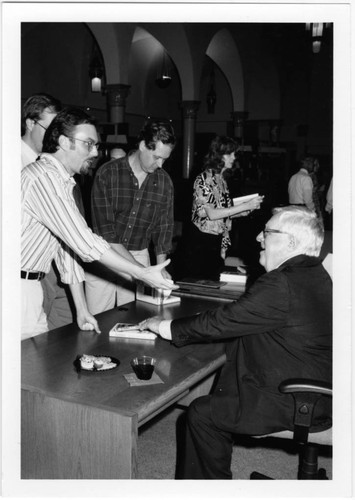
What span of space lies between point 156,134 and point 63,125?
0.93 metres

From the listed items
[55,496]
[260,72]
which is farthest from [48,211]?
[260,72]

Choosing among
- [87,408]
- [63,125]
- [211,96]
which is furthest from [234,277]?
[211,96]

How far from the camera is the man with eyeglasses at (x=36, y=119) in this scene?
9.75 ft

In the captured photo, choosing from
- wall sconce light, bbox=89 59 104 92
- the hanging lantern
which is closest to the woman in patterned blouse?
wall sconce light, bbox=89 59 104 92

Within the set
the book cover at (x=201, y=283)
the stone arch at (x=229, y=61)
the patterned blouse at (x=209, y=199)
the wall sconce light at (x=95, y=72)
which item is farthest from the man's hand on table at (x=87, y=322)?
the stone arch at (x=229, y=61)

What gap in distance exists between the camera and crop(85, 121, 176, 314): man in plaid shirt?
3.42 m

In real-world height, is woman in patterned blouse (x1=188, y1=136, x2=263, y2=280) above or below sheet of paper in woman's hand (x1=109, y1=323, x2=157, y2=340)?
above

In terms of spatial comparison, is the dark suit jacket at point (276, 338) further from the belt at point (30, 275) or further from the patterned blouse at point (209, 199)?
the patterned blouse at point (209, 199)

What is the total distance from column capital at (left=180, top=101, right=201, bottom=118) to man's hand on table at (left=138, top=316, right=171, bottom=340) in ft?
35.3

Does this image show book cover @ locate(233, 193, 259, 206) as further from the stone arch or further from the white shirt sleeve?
the stone arch

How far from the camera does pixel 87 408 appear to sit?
1.78 meters

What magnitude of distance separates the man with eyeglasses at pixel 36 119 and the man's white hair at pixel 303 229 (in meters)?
1.50

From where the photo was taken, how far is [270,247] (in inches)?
90.8
